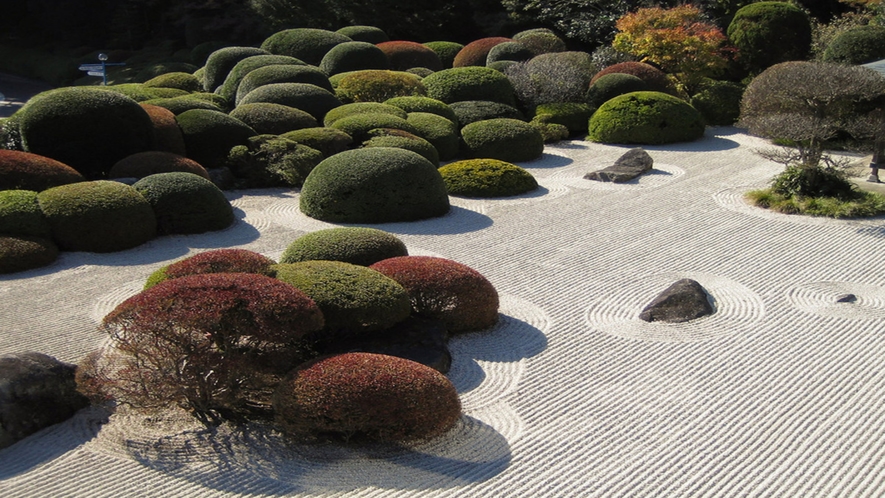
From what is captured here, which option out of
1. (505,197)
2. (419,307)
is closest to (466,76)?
(505,197)

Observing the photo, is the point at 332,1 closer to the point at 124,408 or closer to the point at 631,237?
the point at 631,237

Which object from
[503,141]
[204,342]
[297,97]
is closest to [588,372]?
[204,342]

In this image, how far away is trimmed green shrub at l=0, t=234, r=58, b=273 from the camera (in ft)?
33.4

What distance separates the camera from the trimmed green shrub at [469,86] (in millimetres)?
20219

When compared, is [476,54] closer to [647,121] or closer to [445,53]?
[445,53]

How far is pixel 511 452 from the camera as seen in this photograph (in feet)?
20.6

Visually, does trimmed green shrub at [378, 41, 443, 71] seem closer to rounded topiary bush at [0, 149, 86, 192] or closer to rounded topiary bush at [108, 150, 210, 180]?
rounded topiary bush at [108, 150, 210, 180]

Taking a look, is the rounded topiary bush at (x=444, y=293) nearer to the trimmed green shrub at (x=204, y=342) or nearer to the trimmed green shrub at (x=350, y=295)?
the trimmed green shrub at (x=350, y=295)

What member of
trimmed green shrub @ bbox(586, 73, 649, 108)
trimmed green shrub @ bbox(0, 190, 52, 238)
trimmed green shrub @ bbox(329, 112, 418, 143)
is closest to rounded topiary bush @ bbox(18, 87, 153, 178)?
trimmed green shrub @ bbox(0, 190, 52, 238)

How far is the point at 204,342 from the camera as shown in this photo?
6.27 m

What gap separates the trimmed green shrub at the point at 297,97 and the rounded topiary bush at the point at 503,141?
10.6 feet

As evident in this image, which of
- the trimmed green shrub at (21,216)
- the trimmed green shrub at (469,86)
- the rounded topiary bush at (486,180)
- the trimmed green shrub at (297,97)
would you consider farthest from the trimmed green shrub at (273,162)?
the trimmed green shrub at (469,86)

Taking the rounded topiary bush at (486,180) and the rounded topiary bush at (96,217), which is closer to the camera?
the rounded topiary bush at (96,217)

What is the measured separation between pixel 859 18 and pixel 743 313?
1953 centimetres
